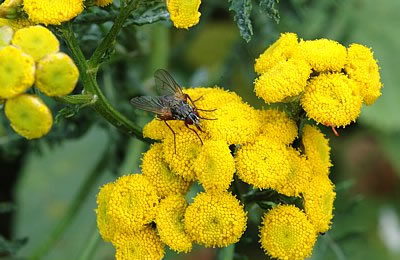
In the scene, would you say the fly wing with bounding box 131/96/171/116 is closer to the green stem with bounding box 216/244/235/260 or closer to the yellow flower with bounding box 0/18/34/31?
the yellow flower with bounding box 0/18/34/31

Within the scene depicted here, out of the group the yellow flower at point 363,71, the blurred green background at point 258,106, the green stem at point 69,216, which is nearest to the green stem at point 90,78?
the yellow flower at point 363,71

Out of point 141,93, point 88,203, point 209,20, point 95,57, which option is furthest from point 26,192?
point 95,57

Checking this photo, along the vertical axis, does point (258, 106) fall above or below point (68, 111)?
below

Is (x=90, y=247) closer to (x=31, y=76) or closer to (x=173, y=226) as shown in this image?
(x=173, y=226)

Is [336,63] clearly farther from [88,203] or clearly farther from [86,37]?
[88,203]

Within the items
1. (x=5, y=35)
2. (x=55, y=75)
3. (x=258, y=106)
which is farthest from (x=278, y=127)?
(x=258, y=106)

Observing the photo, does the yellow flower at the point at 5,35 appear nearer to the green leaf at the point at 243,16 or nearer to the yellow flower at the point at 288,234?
the green leaf at the point at 243,16

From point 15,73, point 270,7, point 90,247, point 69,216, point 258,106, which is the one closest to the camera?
point 15,73
